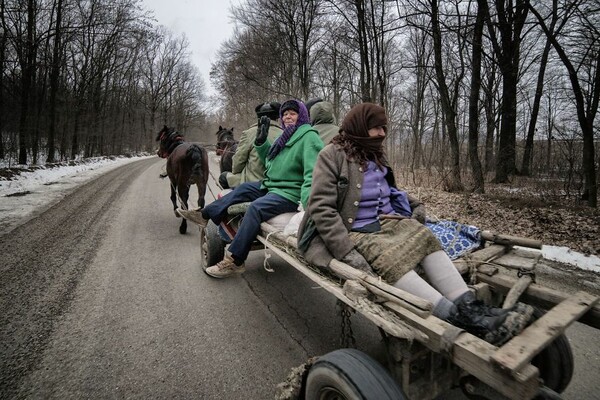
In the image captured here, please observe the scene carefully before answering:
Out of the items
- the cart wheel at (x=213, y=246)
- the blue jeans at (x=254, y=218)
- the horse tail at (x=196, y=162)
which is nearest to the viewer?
the blue jeans at (x=254, y=218)

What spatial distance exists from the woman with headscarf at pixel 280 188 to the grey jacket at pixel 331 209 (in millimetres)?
620

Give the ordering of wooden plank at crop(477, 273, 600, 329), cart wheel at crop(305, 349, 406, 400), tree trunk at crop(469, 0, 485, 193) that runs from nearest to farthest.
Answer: cart wheel at crop(305, 349, 406, 400) → wooden plank at crop(477, 273, 600, 329) → tree trunk at crop(469, 0, 485, 193)

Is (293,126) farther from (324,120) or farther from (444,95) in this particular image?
(444,95)

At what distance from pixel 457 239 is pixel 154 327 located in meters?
2.77

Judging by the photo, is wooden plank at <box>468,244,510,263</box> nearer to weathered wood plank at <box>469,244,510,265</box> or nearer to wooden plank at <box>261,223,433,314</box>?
weathered wood plank at <box>469,244,510,265</box>

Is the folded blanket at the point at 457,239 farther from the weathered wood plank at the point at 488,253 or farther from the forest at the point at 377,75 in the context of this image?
the forest at the point at 377,75

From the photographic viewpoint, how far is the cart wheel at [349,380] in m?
1.31

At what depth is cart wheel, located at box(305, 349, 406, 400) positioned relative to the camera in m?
1.31

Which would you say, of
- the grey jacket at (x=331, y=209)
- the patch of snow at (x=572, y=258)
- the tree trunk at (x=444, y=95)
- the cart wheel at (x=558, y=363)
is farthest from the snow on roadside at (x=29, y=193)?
the tree trunk at (x=444, y=95)

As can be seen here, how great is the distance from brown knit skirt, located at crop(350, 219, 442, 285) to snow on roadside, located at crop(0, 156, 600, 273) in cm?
373

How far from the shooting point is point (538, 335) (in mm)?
1201

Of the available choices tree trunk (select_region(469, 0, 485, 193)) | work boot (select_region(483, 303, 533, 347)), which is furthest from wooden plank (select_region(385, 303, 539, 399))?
tree trunk (select_region(469, 0, 485, 193))

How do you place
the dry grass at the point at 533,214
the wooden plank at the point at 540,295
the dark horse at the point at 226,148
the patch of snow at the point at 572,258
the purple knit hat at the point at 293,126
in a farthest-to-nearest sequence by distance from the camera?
the dark horse at the point at 226,148
the dry grass at the point at 533,214
the patch of snow at the point at 572,258
the purple knit hat at the point at 293,126
the wooden plank at the point at 540,295

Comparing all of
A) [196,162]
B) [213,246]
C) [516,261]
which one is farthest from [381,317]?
[196,162]
